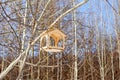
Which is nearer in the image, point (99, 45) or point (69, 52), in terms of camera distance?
point (69, 52)

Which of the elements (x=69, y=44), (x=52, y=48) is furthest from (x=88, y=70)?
(x=52, y=48)

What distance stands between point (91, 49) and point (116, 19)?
127 centimetres

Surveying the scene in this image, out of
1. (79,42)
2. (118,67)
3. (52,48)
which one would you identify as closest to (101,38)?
(79,42)

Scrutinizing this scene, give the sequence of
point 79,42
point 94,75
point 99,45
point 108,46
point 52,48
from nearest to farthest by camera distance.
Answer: point 52,48, point 79,42, point 99,45, point 94,75, point 108,46

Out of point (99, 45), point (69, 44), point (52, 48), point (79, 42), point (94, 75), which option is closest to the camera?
point (52, 48)

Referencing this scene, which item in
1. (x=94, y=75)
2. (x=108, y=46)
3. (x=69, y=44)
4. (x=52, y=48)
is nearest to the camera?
(x=52, y=48)

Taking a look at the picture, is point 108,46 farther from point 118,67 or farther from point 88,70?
point 88,70

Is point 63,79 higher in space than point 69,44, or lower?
lower

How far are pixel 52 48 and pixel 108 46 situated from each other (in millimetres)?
7983

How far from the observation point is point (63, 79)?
25.3 ft

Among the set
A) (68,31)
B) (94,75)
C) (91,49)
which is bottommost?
(94,75)

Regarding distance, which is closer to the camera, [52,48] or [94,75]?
[52,48]

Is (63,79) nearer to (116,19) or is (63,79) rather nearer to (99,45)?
(99,45)

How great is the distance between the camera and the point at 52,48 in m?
2.32
